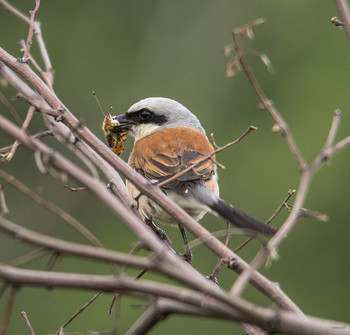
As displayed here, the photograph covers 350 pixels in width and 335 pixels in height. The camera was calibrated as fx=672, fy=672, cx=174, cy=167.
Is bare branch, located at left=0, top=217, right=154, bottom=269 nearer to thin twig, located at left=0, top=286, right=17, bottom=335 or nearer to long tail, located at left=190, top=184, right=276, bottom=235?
thin twig, located at left=0, top=286, right=17, bottom=335

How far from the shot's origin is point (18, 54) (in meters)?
10.6

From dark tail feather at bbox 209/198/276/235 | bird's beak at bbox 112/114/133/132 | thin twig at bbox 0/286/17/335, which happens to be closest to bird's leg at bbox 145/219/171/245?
dark tail feather at bbox 209/198/276/235

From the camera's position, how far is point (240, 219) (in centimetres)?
246

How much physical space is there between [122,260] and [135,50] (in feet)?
34.4

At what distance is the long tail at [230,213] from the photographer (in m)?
2.22

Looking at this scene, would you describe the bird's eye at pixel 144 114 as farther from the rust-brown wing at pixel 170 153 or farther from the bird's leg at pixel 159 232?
the bird's leg at pixel 159 232

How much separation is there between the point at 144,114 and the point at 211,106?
6.45m

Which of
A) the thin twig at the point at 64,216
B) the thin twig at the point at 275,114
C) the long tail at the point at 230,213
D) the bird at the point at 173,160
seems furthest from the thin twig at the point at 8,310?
the bird at the point at 173,160

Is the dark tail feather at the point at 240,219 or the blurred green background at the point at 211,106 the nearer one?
the dark tail feather at the point at 240,219

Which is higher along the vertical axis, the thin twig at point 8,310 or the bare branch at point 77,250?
the bare branch at point 77,250

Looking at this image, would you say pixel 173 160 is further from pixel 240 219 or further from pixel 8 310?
pixel 8 310

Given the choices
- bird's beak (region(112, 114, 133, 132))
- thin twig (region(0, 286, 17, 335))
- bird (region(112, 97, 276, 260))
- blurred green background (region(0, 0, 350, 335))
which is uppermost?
thin twig (region(0, 286, 17, 335))

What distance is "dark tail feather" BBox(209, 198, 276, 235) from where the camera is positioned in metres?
2.19

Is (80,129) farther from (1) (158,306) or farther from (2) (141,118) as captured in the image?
(2) (141,118)
